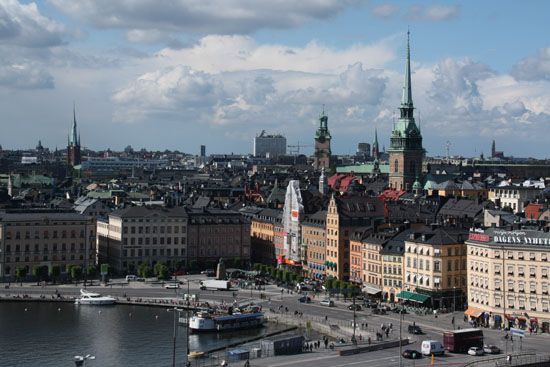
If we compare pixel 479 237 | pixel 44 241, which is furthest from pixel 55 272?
pixel 479 237

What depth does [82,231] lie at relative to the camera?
151m

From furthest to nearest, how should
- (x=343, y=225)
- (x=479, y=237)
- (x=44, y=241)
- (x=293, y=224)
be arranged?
(x=293, y=224)
(x=44, y=241)
(x=343, y=225)
(x=479, y=237)

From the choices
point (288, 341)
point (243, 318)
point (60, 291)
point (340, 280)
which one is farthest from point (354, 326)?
point (60, 291)

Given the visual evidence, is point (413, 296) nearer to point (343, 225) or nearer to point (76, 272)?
point (343, 225)

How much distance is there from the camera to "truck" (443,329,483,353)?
3546 inches

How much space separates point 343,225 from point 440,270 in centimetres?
2837

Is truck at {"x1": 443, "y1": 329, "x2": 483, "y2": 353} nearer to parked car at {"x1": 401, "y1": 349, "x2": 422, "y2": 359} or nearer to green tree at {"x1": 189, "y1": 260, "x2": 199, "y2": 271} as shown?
parked car at {"x1": 401, "y1": 349, "x2": 422, "y2": 359}

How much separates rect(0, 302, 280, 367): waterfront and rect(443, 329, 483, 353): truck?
2449 cm

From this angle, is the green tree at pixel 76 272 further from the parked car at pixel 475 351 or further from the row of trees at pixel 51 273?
the parked car at pixel 475 351

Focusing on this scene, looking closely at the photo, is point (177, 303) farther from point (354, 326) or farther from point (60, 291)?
point (354, 326)

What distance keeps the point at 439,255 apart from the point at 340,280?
80.9 ft

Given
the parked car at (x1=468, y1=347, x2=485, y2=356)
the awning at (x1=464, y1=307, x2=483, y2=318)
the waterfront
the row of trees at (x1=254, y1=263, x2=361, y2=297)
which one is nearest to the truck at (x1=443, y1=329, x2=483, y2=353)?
the parked car at (x1=468, y1=347, x2=485, y2=356)

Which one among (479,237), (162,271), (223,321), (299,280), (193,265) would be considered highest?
(479,237)

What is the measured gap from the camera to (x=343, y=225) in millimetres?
143875
